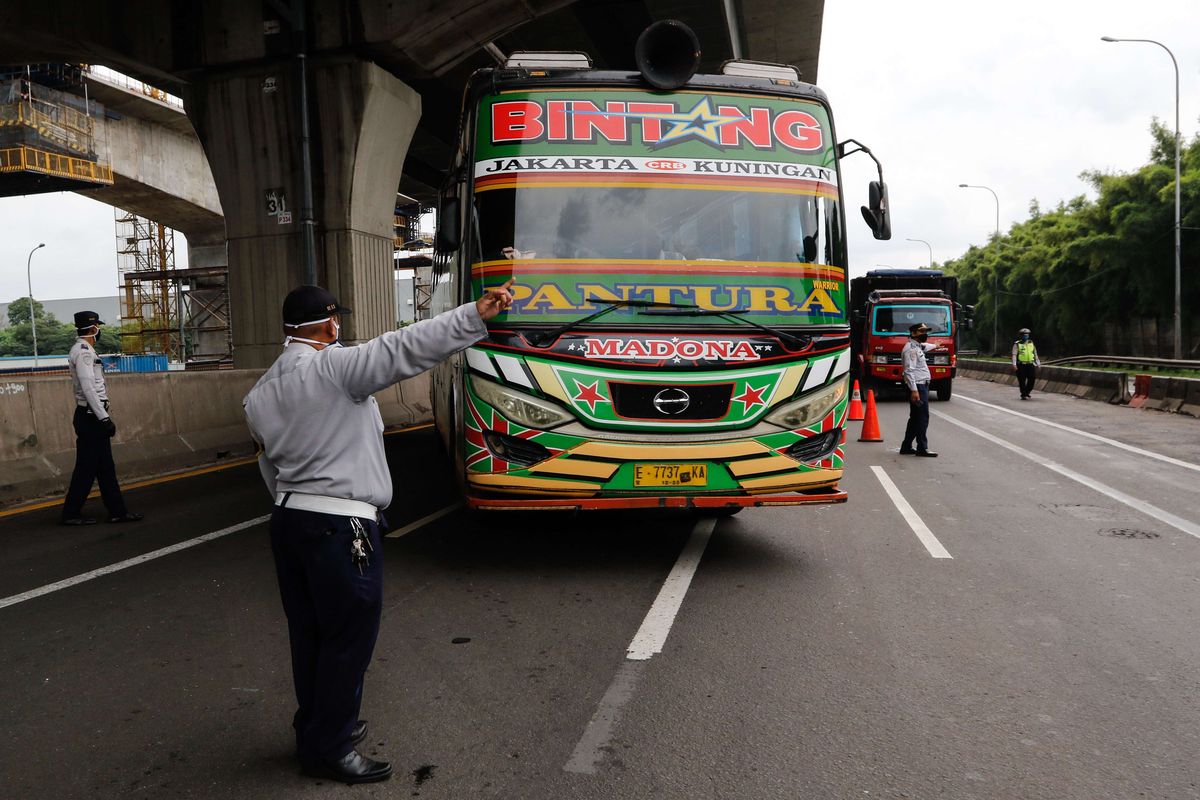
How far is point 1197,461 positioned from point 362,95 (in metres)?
13.6

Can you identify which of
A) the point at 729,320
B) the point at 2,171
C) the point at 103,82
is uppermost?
the point at 103,82

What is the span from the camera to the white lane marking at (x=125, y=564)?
582cm

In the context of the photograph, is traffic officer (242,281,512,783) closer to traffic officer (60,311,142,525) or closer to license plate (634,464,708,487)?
license plate (634,464,708,487)

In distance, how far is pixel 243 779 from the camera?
3.38 meters

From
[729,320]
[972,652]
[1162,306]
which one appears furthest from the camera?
[1162,306]

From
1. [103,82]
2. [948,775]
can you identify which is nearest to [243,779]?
[948,775]

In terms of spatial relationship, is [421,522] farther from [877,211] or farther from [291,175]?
[291,175]

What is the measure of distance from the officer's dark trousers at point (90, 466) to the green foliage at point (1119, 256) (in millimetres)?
40086

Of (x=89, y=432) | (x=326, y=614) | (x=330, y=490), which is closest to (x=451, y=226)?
(x=330, y=490)

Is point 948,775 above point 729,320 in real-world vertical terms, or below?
below

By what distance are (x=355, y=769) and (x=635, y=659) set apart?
63.3 inches

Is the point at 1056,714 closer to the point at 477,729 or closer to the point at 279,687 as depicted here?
the point at 477,729

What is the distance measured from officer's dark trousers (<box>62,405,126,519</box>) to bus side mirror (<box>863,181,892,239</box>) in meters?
6.68

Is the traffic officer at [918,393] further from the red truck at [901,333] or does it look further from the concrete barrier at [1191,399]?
the red truck at [901,333]
